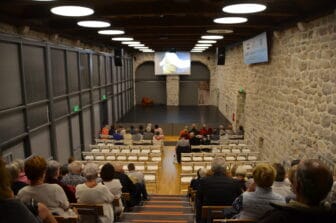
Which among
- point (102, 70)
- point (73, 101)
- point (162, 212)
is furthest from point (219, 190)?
point (102, 70)

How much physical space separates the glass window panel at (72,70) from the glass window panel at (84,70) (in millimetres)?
558

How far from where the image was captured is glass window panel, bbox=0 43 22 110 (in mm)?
5758

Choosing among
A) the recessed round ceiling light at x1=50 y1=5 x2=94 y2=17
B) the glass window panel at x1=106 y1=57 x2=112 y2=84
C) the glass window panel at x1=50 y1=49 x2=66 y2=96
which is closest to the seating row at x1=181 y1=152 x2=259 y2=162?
the glass window panel at x1=50 y1=49 x2=66 y2=96

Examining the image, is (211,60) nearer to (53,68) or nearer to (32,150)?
(53,68)

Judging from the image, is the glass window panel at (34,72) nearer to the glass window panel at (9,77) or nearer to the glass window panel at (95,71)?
the glass window panel at (9,77)

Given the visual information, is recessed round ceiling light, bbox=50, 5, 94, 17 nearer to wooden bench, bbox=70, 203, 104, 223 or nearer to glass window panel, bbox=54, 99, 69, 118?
wooden bench, bbox=70, 203, 104, 223

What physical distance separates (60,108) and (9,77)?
107 inches

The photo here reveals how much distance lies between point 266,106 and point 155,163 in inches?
155

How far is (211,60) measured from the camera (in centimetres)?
2278

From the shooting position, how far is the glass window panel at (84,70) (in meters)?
10.8

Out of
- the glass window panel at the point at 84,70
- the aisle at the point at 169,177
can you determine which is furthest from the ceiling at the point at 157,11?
the aisle at the point at 169,177

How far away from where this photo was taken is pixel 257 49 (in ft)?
31.4

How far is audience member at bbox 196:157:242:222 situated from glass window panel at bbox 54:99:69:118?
19.2ft

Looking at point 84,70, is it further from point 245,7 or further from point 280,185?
point 280,185
